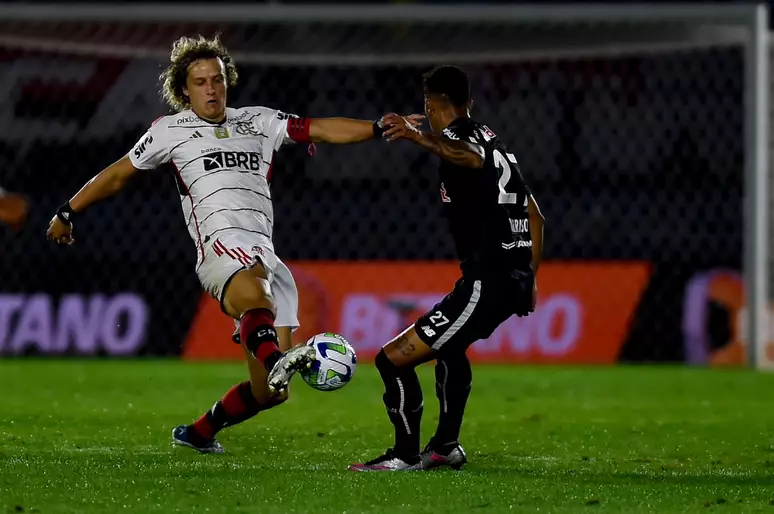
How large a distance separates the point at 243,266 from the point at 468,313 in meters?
1.01

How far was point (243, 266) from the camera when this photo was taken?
20.4 feet

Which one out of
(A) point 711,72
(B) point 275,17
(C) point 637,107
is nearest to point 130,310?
(B) point 275,17

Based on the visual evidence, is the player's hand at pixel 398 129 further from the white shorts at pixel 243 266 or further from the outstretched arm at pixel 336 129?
the white shorts at pixel 243 266

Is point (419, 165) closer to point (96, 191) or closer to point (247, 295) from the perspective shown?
point (96, 191)

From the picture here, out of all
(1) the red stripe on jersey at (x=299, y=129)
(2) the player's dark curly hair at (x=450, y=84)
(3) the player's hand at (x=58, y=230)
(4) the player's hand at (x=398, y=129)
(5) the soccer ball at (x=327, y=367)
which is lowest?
(5) the soccer ball at (x=327, y=367)

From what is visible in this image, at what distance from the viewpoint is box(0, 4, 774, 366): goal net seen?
11.9 metres

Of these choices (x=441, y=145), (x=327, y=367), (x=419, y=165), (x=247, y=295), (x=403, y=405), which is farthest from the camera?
(x=419, y=165)

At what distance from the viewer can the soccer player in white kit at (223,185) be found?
20.7 ft

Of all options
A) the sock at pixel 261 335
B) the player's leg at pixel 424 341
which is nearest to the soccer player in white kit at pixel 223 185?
the sock at pixel 261 335

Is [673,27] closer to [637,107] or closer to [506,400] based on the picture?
Result: [637,107]

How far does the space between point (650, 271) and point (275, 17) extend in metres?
3.78

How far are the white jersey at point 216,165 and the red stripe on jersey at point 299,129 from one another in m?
0.03

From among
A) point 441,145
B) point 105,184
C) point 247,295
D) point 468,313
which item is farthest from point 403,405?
point 105,184

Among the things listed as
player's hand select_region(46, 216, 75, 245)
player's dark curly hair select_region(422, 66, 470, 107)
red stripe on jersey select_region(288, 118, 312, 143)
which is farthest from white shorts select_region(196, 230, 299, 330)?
player's dark curly hair select_region(422, 66, 470, 107)
